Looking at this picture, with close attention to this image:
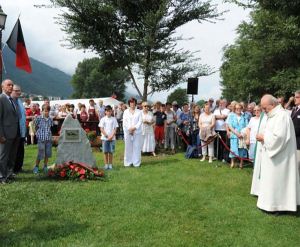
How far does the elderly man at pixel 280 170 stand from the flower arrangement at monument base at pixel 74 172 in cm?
461

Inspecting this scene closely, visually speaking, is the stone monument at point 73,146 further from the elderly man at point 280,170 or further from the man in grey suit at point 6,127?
the elderly man at point 280,170

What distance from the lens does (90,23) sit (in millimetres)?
20094

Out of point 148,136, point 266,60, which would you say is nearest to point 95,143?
A: point 148,136

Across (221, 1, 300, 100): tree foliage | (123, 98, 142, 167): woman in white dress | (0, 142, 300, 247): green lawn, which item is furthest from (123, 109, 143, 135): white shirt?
(221, 1, 300, 100): tree foliage

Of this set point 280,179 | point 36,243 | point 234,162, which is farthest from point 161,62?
point 36,243

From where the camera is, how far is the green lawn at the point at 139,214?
6684mm

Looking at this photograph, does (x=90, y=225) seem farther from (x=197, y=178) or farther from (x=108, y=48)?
(x=108, y=48)

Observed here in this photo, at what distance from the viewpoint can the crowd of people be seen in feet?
30.3

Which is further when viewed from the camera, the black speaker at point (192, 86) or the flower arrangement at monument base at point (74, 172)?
the black speaker at point (192, 86)

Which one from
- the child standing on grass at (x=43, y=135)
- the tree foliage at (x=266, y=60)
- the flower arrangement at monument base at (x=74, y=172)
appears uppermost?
the tree foliage at (x=266, y=60)

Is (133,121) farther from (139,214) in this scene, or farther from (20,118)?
(139,214)

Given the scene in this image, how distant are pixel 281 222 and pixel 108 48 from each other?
14484mm

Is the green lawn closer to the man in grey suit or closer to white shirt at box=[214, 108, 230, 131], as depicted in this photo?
the man in grey suit

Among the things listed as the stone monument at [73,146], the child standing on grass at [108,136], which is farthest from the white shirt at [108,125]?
the stone monument at [73,146]
